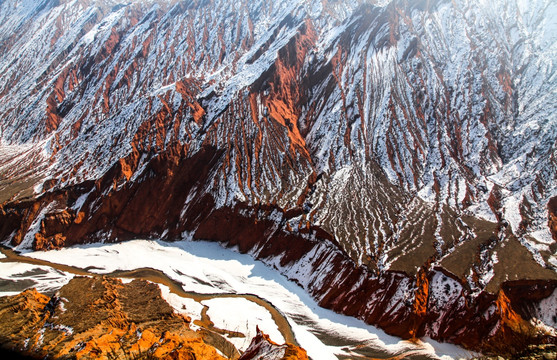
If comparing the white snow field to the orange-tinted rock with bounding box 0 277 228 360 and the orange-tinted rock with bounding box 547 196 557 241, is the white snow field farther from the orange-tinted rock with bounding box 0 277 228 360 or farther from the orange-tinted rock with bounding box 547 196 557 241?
the orange-tinted rock with bounding box 547 196 557 241

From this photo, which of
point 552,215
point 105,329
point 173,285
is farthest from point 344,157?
point 105,329

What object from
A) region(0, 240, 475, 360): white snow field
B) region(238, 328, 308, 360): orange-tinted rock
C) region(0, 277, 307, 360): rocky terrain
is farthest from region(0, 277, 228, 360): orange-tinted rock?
region(0, 240, 475, 360): white snow field

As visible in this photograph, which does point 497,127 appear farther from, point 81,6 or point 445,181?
point 81,6

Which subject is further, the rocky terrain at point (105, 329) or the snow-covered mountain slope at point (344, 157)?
the snow-covered mountain slope at point (344, 157)

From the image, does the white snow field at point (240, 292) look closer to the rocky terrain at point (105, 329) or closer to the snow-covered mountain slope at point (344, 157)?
the snow-covered mountain slope at point (344, 157)

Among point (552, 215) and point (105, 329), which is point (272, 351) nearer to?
point (105, 329)

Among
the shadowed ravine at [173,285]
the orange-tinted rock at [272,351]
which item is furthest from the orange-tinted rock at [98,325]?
the shadowed ravine at [173,285]
